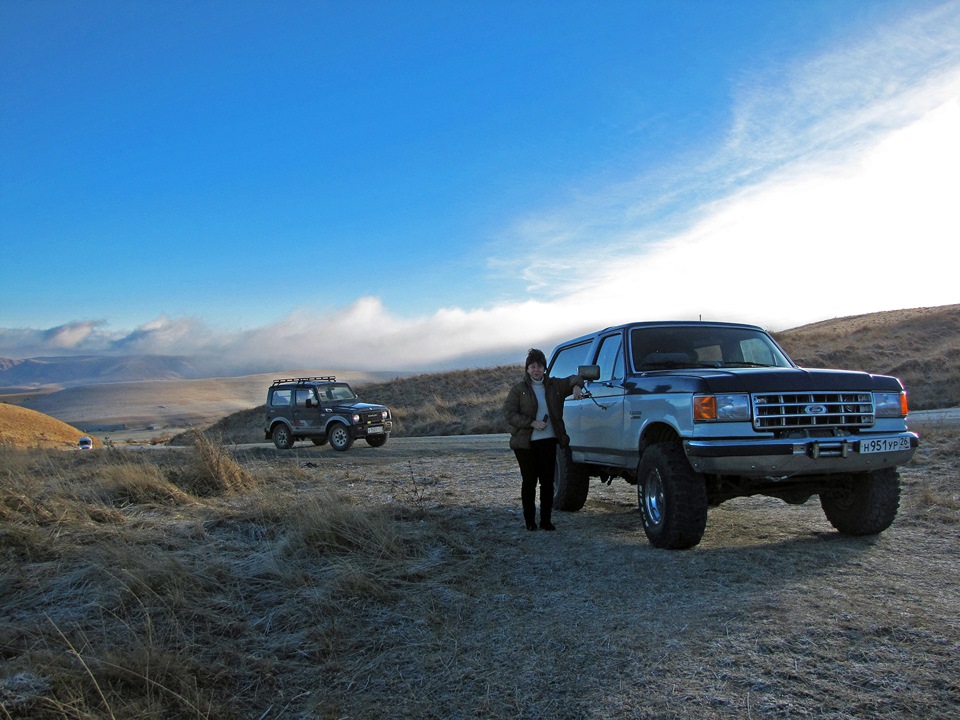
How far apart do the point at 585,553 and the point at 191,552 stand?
329 cm

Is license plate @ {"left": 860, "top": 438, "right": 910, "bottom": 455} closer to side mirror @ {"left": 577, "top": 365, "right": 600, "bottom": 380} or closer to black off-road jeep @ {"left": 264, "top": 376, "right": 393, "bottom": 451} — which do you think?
side mirror @ {"left": 577, "top": 365, "right": 600, "bottom": 380}

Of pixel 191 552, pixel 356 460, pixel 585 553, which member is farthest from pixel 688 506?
pixel 356 460

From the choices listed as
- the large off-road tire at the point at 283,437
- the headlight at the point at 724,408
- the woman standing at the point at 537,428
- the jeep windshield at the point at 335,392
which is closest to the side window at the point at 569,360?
the woman standing at the point at 537,428

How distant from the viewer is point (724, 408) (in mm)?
5617

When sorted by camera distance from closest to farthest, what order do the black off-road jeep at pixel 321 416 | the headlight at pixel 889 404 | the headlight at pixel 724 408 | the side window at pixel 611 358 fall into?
the headlight at pixel 724 408, the headlight at pixel 889 404, the side window at pixel 611 358, the black off-road jeep at pixel 321 416

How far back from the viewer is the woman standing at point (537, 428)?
703 centimetres

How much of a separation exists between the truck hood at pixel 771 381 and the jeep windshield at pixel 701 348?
904mm

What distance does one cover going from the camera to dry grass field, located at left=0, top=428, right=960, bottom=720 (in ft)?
10.8

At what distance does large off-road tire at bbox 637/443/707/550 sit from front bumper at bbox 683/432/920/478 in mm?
190

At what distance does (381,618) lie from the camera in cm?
446

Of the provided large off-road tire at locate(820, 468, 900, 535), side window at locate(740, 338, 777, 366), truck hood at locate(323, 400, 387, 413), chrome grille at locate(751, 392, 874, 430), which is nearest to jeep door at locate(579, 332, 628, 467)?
side window at locate(740, 338, 777, 366)

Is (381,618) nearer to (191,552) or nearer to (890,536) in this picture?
(191,552)

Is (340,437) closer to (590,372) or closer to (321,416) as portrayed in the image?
(321,416)

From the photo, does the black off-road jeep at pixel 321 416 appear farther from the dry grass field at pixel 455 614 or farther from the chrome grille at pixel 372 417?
the dry grass field at pixel 455 614
